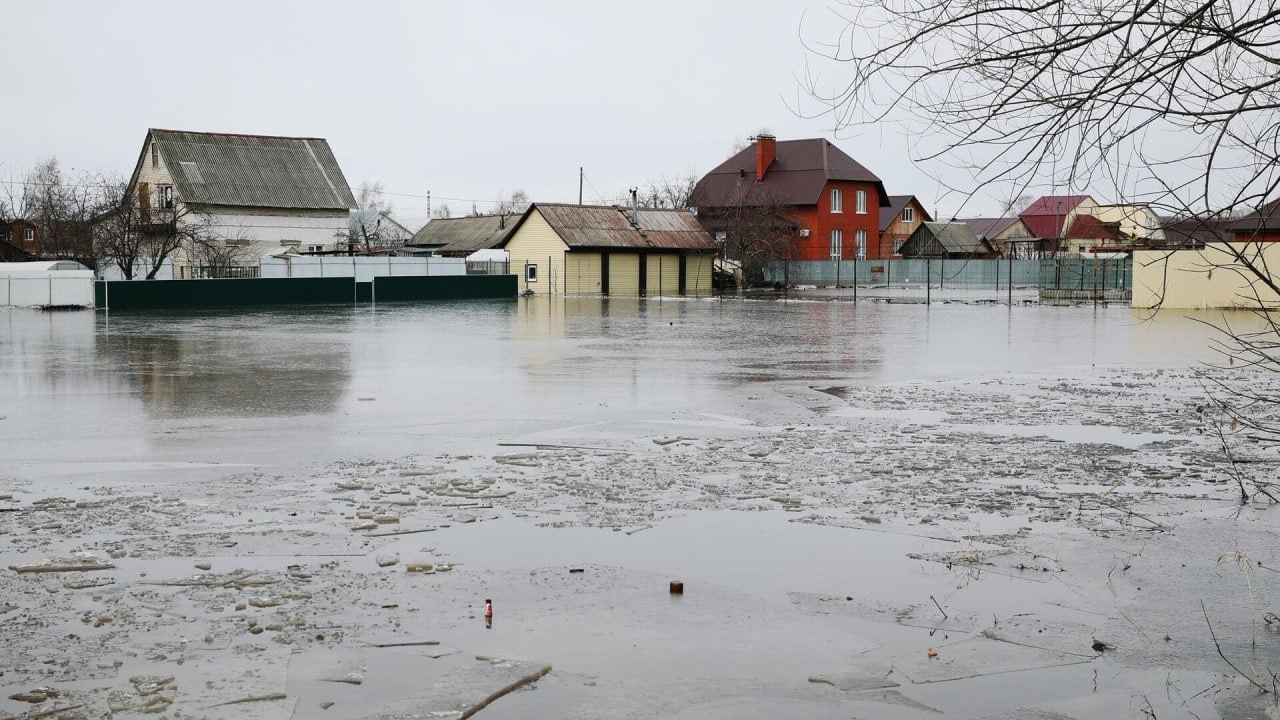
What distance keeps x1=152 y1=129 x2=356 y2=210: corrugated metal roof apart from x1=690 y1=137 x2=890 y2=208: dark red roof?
24.1 m

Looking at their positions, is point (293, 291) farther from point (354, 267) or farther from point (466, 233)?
point (466, 233)

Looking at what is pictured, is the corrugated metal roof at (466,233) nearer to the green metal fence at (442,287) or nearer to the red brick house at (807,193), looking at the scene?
the red brick house at (807,193)

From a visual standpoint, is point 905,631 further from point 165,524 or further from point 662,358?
point 662,358

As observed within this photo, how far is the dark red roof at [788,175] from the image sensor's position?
272 ft

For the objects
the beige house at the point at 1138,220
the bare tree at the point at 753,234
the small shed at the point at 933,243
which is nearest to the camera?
the beige house at the point at 1138,220

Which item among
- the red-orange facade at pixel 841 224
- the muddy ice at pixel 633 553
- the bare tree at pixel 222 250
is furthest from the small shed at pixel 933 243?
the muddy ice at pixel 633 553

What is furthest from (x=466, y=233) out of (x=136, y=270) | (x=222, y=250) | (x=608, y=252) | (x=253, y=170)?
(x=136, y=270)

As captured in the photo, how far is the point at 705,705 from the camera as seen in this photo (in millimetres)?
5316

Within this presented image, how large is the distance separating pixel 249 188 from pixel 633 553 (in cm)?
7031

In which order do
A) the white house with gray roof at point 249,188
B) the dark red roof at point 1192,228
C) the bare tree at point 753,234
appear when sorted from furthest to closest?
the bare tree at point 753,234
the white house with gray roof at point 249,188
the dark red roof at point 1192,228

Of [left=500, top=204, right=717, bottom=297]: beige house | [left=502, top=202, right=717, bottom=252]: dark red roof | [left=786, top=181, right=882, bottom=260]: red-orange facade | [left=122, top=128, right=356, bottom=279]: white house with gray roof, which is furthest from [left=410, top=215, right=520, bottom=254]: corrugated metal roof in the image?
[left=786, top=181, right=882, bottom=260]: red-orange facade

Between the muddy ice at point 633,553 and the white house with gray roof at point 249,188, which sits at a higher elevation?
the white house with gray roof at point 249,188

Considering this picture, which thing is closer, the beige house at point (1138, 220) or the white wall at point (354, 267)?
the beige house at point (1138, 220)

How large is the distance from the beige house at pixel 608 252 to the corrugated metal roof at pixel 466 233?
286 inches
